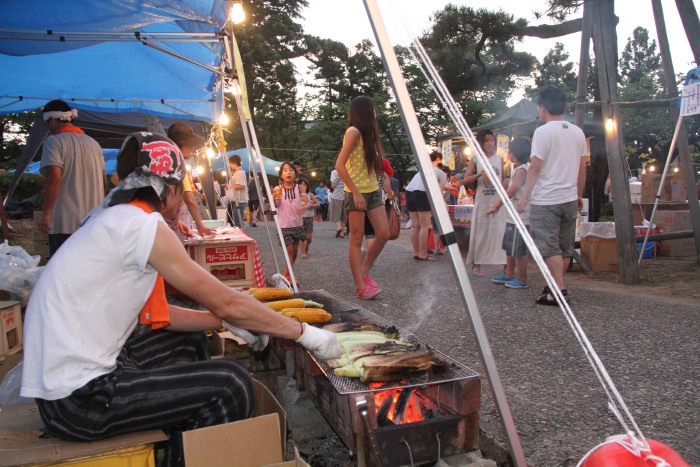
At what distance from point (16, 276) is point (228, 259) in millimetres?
2109

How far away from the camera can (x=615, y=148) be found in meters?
6.70

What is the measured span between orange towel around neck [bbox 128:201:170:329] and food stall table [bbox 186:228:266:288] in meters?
3.48

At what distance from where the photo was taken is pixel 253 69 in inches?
1388

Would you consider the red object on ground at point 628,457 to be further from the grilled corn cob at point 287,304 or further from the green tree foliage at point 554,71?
the green tree foliage at point 554,71

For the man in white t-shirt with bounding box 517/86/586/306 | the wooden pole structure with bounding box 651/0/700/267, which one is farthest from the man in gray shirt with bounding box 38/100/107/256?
the wooden pole structure with bounding box 651/0/700/267

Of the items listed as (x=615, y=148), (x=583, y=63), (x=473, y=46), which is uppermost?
(x=473, y=46)

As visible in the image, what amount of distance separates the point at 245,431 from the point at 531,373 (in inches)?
90.8

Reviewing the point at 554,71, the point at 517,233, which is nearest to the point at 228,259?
the point at 517,233

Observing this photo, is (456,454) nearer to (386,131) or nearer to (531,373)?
(531,373)

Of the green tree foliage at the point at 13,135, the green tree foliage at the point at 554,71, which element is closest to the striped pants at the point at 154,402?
the green tree foliage at the point at 13,135

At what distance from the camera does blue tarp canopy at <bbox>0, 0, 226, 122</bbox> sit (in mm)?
4633

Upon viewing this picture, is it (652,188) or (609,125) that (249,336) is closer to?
(609,125)

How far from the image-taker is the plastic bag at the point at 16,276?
4.08 metres

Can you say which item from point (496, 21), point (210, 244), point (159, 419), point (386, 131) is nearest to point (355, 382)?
point (159, 419)
